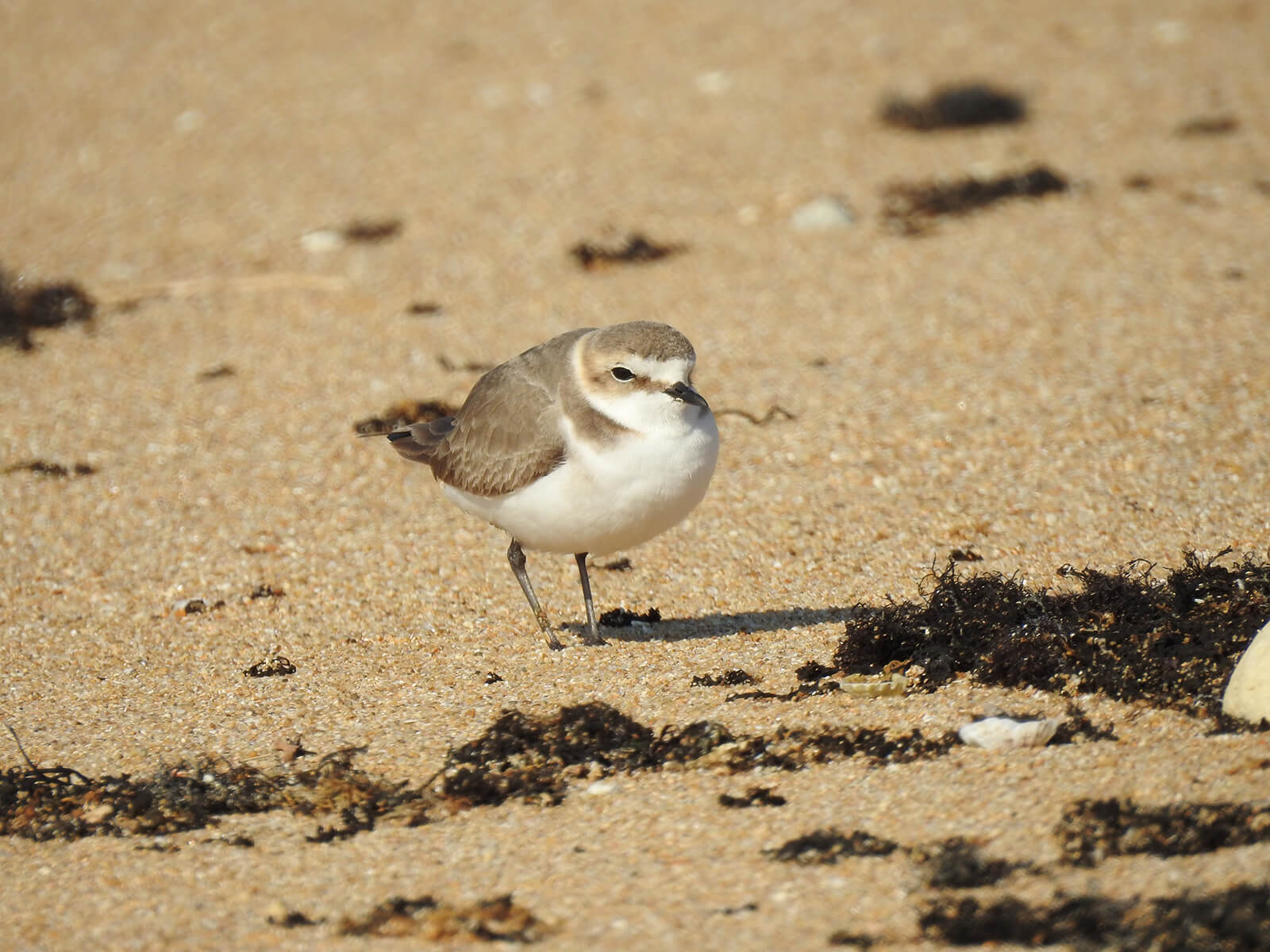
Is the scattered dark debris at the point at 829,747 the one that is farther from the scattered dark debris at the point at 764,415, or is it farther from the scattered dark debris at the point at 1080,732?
the scattered dark debris at the point at 764,415

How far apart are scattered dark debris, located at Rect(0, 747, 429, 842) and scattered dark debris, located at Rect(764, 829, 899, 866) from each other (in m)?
1.19

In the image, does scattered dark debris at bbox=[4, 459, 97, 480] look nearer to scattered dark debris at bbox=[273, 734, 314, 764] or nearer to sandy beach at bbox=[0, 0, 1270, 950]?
sandy beach at bbox=[0, 0, 1270, 950]

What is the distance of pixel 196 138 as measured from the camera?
12906 millimetres

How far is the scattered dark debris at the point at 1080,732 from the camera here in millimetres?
4711

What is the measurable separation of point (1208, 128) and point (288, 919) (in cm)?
1031

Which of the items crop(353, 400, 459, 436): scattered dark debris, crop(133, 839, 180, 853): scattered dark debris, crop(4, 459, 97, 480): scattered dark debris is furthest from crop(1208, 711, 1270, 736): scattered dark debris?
crop(4, 459, 97, 480): scattered dark debris

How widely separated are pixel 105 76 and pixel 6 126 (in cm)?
133

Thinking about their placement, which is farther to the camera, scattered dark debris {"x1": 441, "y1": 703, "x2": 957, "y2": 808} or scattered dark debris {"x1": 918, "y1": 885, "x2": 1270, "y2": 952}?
scattered dark debris {"x1": 441, "y1": 703, "x2": 957, "y2": 808}

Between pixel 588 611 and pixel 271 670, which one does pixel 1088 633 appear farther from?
pixel 271 670

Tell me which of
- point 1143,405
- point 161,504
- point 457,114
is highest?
point 457,114

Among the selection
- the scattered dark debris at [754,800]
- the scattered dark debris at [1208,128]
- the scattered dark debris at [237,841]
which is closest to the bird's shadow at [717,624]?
the scattered dark debris at [754,800]

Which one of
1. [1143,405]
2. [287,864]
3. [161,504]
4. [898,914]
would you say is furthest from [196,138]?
[898,914]

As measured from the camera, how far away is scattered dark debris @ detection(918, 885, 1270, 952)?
3.54 meters

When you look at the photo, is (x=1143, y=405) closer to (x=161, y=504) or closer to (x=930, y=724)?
(x=930, y=724)
